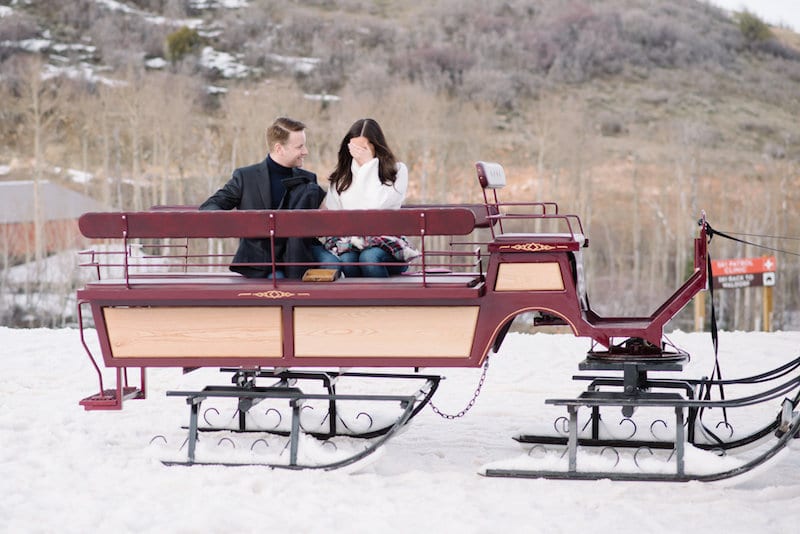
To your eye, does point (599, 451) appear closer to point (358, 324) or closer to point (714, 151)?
point (358, 324)

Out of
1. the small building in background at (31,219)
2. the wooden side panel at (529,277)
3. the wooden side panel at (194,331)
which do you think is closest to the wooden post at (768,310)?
the wooden side panel at (529,277)

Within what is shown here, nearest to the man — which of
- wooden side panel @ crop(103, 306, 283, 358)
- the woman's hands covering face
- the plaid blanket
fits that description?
the plaid blanket

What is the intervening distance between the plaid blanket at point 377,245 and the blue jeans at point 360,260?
0.08ft

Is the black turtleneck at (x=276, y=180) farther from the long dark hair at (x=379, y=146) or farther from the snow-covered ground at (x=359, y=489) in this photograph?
the snow-covered ground at (x=359, y=489)

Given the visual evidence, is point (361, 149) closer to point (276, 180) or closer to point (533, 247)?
point (276, 180)

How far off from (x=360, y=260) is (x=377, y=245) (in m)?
0.13

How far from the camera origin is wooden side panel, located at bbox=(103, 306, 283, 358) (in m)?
5.31

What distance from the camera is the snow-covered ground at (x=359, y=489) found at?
449 centimetres

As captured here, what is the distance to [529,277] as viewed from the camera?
202 inches

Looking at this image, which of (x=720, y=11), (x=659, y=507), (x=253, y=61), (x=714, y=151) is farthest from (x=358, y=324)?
(x=720, y=11)

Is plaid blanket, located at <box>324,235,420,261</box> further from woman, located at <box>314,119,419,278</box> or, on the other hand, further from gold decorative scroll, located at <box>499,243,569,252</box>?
gold decorative scroll, located at <box>499,243,569,252</box>

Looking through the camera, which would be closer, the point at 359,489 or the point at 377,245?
the point at 359,489

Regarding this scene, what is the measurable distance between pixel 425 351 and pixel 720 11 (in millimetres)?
37395

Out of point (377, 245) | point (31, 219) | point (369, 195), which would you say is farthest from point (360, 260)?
point (31, 219)
